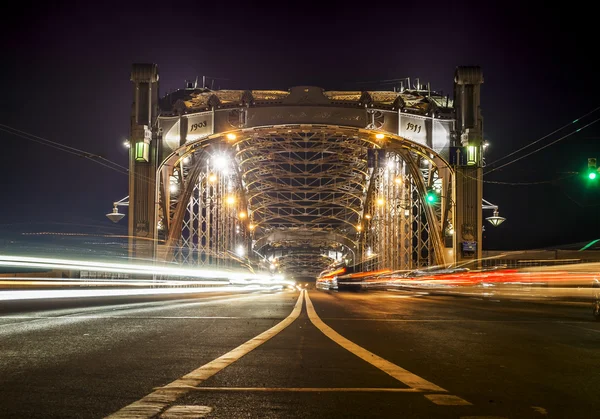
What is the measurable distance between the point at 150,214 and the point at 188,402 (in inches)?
1354

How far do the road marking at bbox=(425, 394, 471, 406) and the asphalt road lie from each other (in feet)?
0.04

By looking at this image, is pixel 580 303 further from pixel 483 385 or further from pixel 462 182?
pixel 483 385

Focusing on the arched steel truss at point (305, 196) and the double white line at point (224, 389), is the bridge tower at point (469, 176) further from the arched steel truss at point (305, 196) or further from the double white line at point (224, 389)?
the double white line at point (224, 389)

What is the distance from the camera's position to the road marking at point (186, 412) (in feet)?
11.7

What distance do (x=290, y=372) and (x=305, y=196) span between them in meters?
78.0

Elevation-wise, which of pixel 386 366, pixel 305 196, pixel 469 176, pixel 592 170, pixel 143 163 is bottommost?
pixel 386 366

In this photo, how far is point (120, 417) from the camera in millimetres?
3500

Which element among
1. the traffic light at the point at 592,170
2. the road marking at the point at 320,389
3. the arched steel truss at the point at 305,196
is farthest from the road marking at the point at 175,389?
the arched steel truss at the point at 305,196

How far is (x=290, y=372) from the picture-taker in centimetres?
536

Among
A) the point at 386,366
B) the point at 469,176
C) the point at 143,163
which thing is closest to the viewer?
the point at 386,366

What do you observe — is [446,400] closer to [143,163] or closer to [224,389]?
[224,389]

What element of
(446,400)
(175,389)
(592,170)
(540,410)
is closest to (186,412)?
(175,389)

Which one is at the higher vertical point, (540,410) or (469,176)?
(469,176)

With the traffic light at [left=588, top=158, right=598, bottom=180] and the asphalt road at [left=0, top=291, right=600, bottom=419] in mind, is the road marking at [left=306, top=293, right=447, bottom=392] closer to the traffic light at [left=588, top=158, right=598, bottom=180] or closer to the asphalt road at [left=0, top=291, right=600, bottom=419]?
the asphalt road at [left=0, top=291, right=600, bottom=419]
